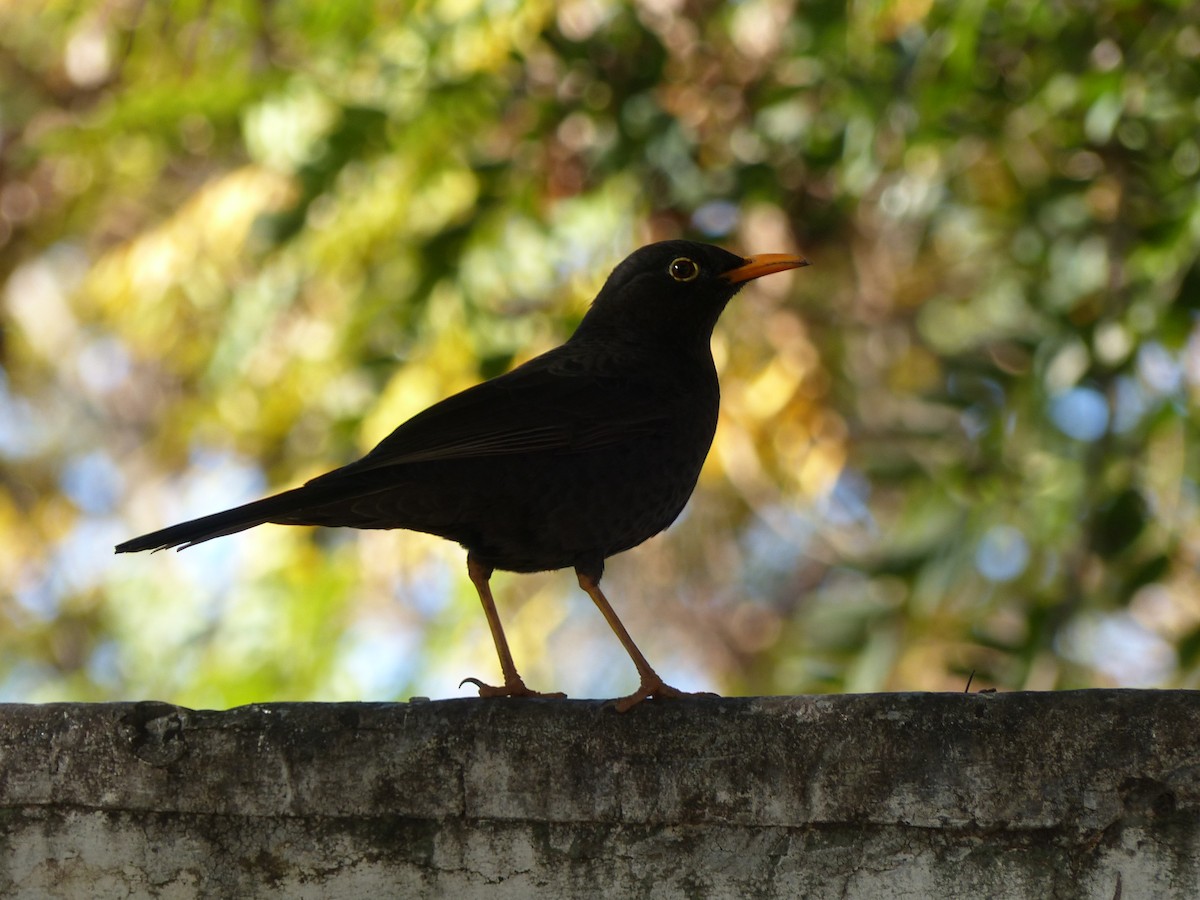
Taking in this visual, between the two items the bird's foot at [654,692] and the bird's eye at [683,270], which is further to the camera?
the bird's eye at [683,270]

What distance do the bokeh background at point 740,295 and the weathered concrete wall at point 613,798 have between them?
55 cm

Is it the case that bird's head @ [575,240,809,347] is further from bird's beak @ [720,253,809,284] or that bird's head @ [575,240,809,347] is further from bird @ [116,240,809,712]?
bird @ [116,240,809,712]

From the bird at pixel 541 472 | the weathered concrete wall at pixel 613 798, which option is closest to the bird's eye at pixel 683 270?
the bird at pixel 541 472

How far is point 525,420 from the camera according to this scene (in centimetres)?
422

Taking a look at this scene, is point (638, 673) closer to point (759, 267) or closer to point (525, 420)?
point (525, 420)

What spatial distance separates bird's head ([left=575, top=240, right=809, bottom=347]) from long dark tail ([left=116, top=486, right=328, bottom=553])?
56.1 inches

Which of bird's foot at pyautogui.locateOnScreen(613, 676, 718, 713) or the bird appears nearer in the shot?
bird's foot at pyautogui.locateOnScreen(613, 676, 718, 713)

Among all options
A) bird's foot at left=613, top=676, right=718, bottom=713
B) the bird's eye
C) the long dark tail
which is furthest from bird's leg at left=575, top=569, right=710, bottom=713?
the bird's eye

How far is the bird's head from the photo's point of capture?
488cm

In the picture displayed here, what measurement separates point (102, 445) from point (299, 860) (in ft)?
38.6

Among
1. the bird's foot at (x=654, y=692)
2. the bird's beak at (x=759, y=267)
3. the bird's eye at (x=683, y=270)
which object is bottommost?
the bird's foot at (x=654, y=692)

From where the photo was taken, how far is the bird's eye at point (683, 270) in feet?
16.2

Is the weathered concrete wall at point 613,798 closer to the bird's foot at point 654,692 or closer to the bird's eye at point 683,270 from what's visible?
the bird's foot at point 654,692

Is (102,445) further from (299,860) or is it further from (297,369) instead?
(299,860)
